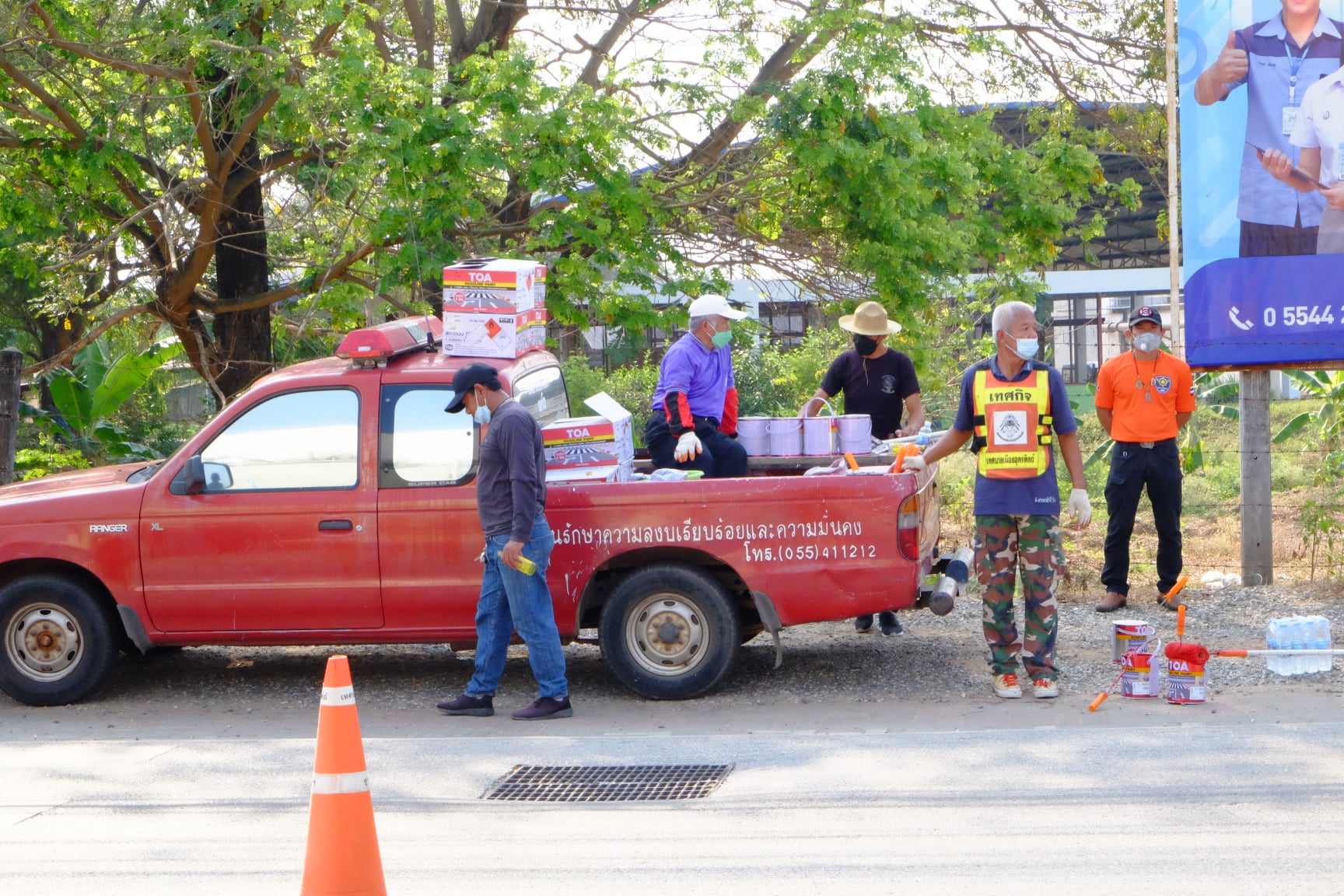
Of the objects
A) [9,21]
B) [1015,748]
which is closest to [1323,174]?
[1015,748]

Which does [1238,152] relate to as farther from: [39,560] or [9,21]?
[9,21]

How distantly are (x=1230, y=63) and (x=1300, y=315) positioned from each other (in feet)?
6.09

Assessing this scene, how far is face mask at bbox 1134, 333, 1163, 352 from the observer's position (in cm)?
884

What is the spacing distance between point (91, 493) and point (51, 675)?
105 cm

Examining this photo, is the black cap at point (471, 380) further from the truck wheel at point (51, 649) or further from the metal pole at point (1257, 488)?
the metal pole at point (1257, 488)

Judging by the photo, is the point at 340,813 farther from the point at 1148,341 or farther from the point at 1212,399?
the point at 1212,399

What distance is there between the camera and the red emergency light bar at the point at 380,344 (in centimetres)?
736

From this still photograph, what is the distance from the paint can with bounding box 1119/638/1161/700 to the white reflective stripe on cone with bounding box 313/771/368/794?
4325 millimetres

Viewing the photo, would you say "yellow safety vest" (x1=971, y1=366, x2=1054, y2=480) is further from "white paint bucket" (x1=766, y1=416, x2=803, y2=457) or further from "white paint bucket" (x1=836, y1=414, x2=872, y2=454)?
"white paint bucket" (x1=766, y1=416, x2=803, y2=457)

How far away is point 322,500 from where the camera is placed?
23.8ft

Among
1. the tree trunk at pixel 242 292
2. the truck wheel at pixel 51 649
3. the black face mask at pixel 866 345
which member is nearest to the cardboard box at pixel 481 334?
the truck wheel at pixel 51 649

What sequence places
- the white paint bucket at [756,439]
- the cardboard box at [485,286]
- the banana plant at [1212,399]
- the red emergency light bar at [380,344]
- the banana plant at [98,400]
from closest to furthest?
the red emergency light bar at [380,344], the cardboard box at [485,286], the white paint bucket at [756,439], the banana plant at [98,400], the banana plant at [1212,399]

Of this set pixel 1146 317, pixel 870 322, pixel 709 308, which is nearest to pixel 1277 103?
pixel 1146 317

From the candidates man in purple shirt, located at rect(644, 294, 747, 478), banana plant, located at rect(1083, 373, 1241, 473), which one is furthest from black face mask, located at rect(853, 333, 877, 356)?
banana plant, located at rect(1083, 373, 1241, 473)
